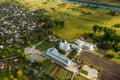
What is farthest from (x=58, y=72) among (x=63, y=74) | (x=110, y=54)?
(x=110, y=54)

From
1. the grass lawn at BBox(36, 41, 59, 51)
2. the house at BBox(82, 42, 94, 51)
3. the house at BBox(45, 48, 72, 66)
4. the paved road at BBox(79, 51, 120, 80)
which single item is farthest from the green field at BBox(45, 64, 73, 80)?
the house at BBox(82, 42, 94, 51)

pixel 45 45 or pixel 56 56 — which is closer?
pixel 56 56

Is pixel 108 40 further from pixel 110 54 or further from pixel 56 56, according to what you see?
pixel 56 56

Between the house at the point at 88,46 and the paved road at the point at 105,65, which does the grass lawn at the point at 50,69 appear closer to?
the paved road at the point at 105,65

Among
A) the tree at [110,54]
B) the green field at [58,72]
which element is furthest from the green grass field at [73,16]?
the green field at [58,72]

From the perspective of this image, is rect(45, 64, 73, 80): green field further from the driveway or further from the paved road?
the paved road

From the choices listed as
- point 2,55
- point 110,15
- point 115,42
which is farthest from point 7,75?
point 110,15
